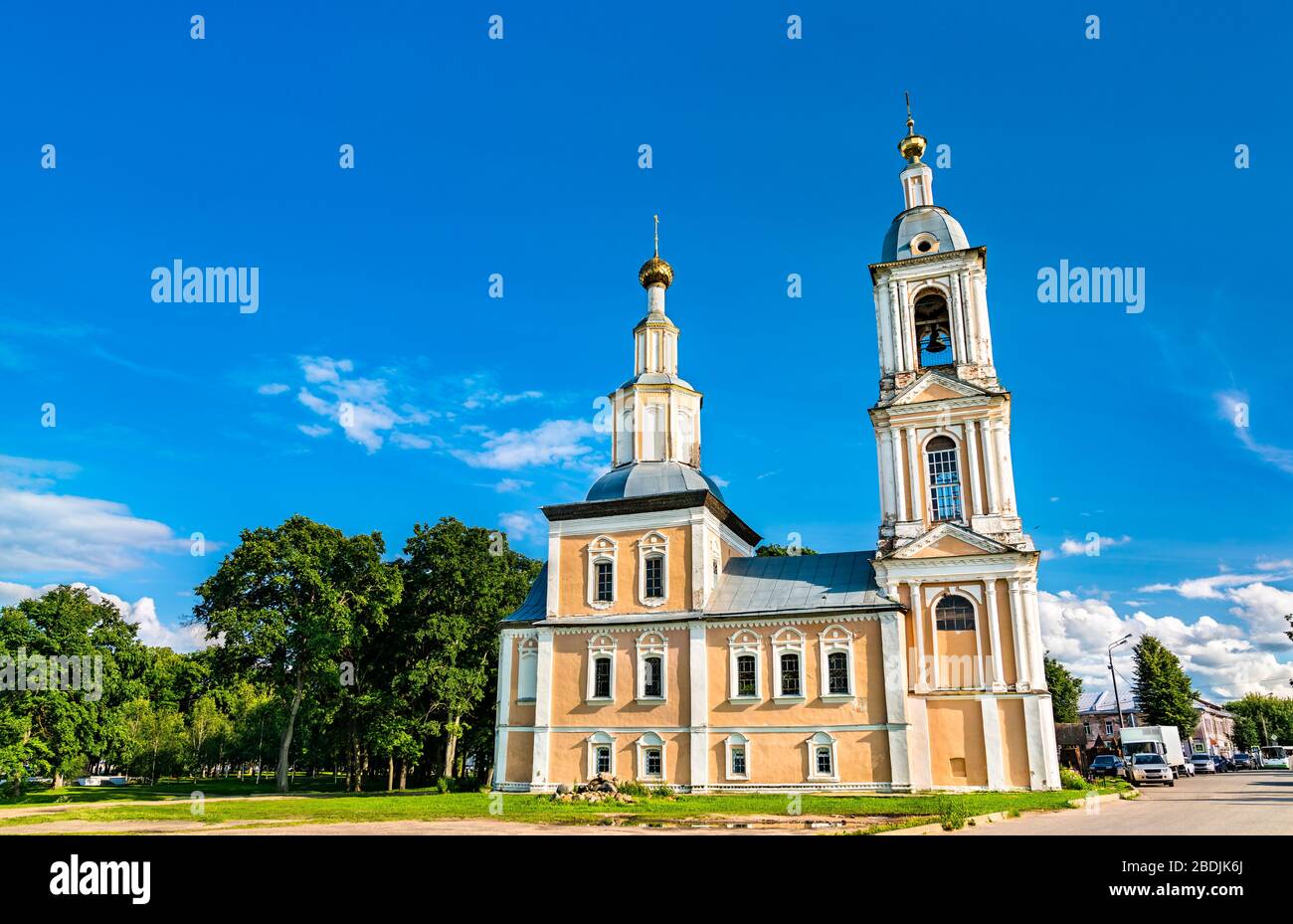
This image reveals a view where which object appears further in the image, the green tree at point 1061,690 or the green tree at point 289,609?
the green tree at point 1061,690

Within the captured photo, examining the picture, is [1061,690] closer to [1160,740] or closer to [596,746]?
[1160,740]

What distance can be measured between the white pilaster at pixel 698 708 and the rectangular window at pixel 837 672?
4.02 metres

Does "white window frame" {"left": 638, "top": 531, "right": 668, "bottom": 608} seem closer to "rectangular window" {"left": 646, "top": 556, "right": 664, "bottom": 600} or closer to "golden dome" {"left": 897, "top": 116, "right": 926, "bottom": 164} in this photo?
"rectangular window" {"left": 646, "top": 556, "right": 664, "bottom": 600}

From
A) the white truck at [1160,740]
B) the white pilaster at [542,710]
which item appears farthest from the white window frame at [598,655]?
the white truck at [1160,740]

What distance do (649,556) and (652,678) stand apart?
4.23 m

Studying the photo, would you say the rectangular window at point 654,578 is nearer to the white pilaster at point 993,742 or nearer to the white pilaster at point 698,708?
the white pilaster at point 698,708

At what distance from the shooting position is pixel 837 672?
2836 cm

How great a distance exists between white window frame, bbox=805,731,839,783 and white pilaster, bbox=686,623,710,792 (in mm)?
3289

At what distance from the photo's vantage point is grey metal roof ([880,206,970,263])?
104 ft

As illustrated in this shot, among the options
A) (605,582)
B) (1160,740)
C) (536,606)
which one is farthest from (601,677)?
(1160,740)

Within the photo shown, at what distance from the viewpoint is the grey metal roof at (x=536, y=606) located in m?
32.9

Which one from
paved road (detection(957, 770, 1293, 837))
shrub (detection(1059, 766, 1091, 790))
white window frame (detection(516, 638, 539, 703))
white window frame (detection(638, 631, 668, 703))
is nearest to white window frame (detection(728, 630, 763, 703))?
white window frame (detection(638, 631, 668, 703))
